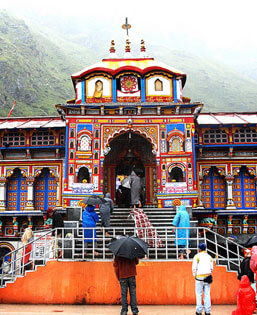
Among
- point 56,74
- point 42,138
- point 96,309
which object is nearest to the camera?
point 96,309

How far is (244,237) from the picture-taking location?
19.3 meters

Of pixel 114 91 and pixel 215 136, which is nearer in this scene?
pixel 114 91

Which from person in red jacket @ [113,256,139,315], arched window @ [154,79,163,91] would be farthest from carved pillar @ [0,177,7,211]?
person in red jacket @ [113,256,139,315]

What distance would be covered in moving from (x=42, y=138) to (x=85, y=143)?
3322 millimetres

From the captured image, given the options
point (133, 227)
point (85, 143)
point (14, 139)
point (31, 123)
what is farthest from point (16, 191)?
point (133, 227)

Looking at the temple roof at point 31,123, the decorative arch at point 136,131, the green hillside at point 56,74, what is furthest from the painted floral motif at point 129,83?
the green hillside at point 56,74

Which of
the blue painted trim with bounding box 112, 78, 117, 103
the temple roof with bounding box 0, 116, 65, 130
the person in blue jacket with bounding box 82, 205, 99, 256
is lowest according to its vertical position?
the person in blue jacket with bounding box 82, 205, 99, 256

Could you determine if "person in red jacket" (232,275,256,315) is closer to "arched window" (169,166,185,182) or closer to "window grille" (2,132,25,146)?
"arched window" (169,166,185,182)

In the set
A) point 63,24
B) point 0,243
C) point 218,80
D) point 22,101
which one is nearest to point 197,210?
point 0,243

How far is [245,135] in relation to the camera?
20.0 metres

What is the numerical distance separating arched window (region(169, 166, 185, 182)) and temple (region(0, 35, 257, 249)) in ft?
0.17

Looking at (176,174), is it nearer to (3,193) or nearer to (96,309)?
(3,193)

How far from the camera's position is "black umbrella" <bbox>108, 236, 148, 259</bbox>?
28.1 feet

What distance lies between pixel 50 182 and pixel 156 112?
684 centimetres
